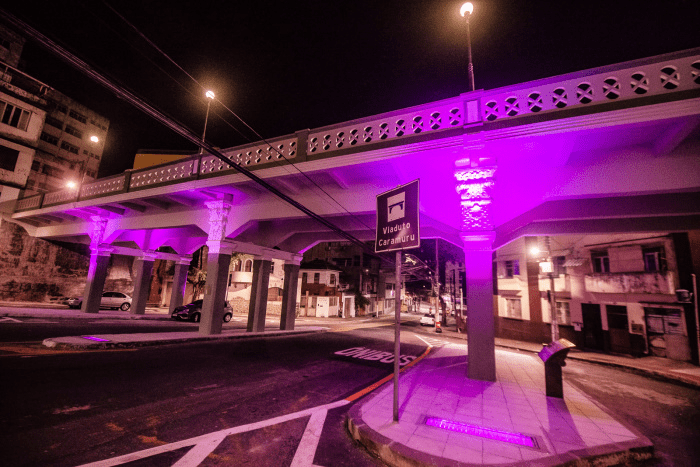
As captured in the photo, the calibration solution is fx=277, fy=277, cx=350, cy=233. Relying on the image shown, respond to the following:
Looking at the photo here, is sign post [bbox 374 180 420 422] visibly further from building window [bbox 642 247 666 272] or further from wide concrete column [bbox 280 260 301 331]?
building window [bbox 642 247 666 272]

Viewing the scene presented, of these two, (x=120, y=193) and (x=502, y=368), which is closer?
(x=502, y=368)

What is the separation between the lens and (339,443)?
12.3ft

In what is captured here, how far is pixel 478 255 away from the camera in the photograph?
280 inches

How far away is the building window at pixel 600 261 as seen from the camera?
15.6 metres

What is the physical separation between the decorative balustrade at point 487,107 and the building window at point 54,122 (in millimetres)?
28508

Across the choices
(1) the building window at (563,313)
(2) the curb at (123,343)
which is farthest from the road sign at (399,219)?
(1) the building window at (563,313)

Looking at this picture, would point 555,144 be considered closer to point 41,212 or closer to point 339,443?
point 339,443

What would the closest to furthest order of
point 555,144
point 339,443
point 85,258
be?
point 339,443 < point 555,144 < point 85,258

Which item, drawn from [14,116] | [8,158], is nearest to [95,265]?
[8,158]

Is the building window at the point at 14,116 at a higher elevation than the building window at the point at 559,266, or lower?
higher

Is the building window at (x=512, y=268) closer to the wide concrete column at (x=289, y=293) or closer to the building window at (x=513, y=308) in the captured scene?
the building window at (x=513, y=308)

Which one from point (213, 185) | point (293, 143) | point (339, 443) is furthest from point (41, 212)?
point (339, 443)

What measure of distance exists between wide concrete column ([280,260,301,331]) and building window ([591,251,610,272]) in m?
17.0

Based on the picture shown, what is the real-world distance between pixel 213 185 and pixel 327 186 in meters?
4.38
